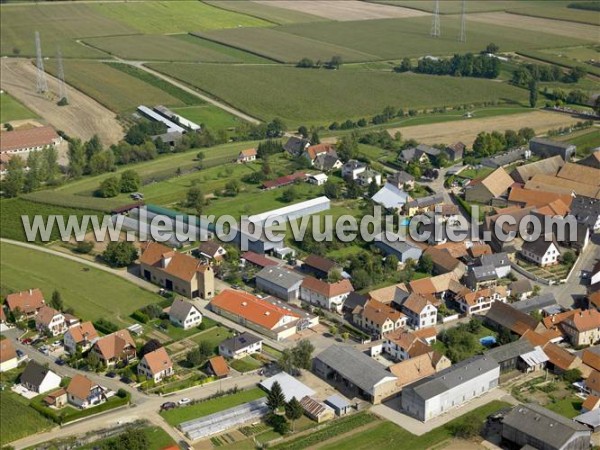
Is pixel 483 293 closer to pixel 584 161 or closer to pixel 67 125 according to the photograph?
pixel 584 161

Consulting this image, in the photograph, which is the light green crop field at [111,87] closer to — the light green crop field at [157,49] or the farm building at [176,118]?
the farm building at [176,118]

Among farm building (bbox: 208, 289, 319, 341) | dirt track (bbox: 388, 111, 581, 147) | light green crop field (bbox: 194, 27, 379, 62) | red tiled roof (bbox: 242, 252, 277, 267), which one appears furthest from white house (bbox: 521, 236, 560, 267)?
light green crop field (bbox: 194, 27, 379, 62)

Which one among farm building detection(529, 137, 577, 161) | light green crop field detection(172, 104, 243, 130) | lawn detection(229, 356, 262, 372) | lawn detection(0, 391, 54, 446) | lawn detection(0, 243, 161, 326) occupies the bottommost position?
lawn detection(0, 391, 54, 446)

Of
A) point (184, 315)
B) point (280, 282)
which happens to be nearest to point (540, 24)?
point (280, 282)

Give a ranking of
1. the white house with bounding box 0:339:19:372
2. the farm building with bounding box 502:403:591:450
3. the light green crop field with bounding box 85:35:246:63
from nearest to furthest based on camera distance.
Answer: the farm building with bounding box 502:403:591:450 < the white house with bounding box 0:339:19:372 < the light green crop field with bounding box 85:35:246:63

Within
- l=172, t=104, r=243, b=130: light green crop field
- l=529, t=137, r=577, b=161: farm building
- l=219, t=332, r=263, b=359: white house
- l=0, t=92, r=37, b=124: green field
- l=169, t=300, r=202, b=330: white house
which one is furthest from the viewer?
l=0, t=92, r=37, b=124: green field

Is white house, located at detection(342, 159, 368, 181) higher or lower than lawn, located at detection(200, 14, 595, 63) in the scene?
lower

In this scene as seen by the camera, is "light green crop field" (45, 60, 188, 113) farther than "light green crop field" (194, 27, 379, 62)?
No

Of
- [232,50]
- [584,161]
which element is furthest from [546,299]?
[232,50]

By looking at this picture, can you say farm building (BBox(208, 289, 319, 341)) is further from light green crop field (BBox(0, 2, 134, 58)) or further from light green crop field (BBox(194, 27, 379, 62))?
light green crop field (BBox(0, 2, 134, 58))
